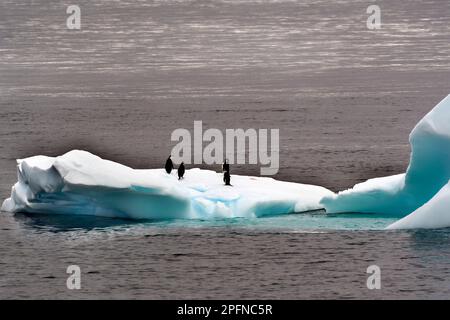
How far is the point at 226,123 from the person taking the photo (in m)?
95.6

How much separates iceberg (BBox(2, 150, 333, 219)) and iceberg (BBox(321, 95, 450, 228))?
2151 millimetres

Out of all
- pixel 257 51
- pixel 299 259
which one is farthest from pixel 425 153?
pixel 257 51

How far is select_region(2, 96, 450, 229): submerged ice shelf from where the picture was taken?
170 feet

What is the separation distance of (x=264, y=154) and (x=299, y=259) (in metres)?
30.3

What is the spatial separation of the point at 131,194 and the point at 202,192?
12.1ft

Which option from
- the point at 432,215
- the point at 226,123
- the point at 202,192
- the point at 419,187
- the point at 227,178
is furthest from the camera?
the point at 226,123

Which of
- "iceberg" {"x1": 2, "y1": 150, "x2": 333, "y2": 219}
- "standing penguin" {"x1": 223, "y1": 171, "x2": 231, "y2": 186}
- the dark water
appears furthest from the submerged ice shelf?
the dark water

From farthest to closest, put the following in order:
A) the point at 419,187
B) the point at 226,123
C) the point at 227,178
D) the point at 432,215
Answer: the point at 226,123, the point at 227,178, the point at 419,187, the point at 432,215

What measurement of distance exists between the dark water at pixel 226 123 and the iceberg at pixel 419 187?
126 cm

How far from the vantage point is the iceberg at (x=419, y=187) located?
5050 cm

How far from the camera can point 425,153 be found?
169 feet

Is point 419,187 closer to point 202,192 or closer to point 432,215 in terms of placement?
point 432,215

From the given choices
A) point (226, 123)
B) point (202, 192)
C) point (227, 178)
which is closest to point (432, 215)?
point (227, 178)
